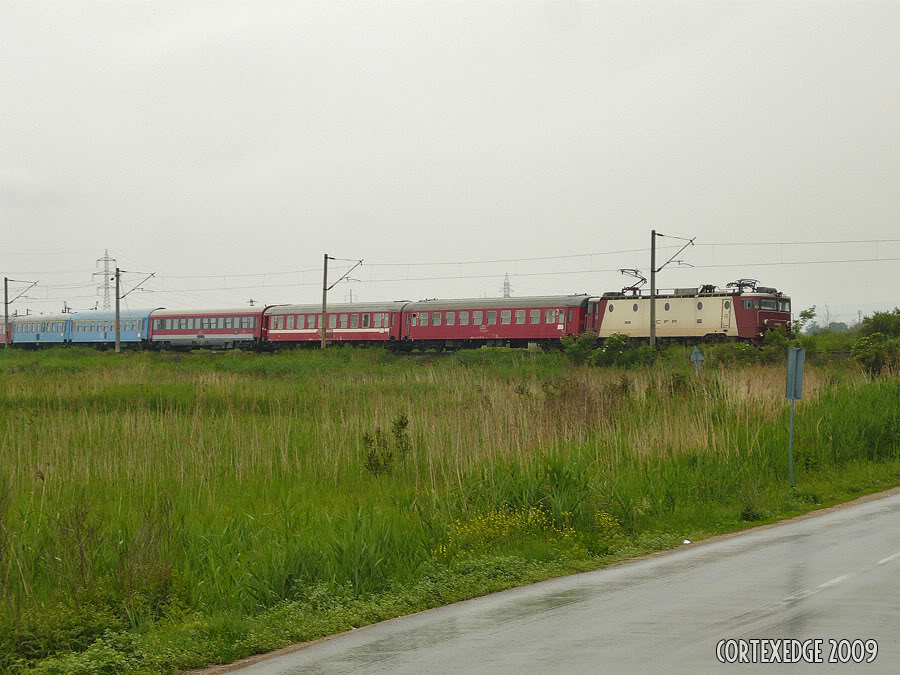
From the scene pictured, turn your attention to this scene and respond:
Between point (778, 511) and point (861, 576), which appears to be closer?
point (861, 576)

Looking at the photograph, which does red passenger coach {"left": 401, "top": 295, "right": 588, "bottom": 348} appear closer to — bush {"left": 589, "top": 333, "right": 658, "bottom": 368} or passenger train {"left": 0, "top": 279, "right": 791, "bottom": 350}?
passenger train {"left": 0, "top": 279, "right": 791, "bottom": 350}

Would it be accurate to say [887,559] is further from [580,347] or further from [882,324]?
[882,324]

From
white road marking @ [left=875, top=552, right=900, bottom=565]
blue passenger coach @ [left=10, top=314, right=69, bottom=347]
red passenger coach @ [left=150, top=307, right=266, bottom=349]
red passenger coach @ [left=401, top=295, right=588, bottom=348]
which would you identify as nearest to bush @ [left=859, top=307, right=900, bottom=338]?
red passenger coach @ [left=401, top=295, right=588, bottom=348]

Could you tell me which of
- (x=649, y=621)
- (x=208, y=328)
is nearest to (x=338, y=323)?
(x=208, y=328)

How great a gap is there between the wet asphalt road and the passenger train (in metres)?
40.4

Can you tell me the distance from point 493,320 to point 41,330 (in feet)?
140

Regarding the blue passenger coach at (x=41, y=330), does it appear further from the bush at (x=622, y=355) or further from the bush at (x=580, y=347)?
the bush at (x=622, y=355)

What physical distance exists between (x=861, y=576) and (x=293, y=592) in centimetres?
610

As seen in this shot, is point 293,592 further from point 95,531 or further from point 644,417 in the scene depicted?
point 644,417

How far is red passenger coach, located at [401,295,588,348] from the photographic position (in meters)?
56.4

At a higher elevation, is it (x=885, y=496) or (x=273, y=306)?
(x=273, y=306)

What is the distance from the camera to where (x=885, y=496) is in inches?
851

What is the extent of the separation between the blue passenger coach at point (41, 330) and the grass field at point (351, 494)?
172 feet

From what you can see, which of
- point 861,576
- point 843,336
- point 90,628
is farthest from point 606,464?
point 843,336
